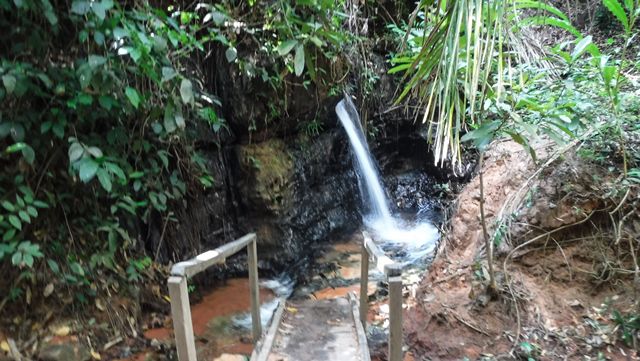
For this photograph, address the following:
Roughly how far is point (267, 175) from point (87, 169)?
308 centimetres

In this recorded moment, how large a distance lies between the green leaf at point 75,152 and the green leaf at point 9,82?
0.48m

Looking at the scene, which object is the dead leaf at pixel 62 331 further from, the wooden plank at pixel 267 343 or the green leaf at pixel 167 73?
the green leaf at pixel 167 73

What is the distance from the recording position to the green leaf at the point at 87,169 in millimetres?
2729

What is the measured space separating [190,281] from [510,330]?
319 cm

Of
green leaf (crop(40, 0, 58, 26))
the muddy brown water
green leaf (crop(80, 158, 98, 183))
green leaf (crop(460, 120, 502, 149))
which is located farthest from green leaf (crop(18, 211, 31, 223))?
green leaf (crop(460, 120, 502, 149))

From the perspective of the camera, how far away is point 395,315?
2.29m

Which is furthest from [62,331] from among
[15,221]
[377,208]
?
[377,208]

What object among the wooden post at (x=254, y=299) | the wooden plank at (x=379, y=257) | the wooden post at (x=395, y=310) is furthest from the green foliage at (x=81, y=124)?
the wooden post at (x=395, y=310)

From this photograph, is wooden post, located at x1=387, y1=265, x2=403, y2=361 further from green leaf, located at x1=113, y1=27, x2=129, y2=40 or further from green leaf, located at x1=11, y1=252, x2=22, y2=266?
green leaf, located at x1=11, y1=252, x2=22, y2=266

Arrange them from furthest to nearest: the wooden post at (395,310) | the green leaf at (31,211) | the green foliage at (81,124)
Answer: the green leaf at (31,211) → the green foliage at (81,124) → the wooden post at (395,310)

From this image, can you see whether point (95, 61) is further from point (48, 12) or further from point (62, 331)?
point (62, 331)

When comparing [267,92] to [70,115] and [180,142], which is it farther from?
[70,115]

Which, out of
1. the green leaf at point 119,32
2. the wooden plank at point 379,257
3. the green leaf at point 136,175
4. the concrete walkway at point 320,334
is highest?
the green leaf at point 119,32

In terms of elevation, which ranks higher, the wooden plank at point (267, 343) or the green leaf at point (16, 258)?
the green leaf at point (16, 258)
